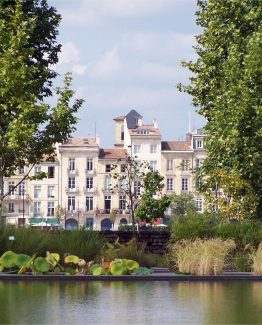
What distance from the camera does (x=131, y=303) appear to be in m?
21.4

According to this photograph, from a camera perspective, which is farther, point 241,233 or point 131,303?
point 241,233

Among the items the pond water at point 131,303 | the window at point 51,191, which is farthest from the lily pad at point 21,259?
the window at point 51,191

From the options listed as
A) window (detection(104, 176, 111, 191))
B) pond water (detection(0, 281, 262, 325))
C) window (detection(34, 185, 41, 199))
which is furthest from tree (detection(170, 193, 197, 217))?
pond water (detection(0, 281, 262, 325))

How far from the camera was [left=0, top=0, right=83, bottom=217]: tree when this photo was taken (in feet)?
122

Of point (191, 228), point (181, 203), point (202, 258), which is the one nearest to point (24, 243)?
point (202, 258)

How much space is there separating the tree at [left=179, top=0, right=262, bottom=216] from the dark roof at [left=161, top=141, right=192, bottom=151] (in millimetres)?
106022

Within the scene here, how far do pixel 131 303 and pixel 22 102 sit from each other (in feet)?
56.2

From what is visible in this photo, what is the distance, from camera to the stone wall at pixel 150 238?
114 ft

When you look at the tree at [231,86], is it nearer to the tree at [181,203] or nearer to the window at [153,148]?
the tree at [181,203]

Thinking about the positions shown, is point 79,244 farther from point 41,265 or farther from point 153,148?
point 153,148

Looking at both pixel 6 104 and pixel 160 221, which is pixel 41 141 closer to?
pixel 6 104

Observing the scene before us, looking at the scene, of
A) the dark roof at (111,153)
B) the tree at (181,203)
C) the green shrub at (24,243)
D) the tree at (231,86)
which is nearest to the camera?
the green shrub at (24,243)

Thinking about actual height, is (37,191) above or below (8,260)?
above

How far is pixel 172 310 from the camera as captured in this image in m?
20.2
